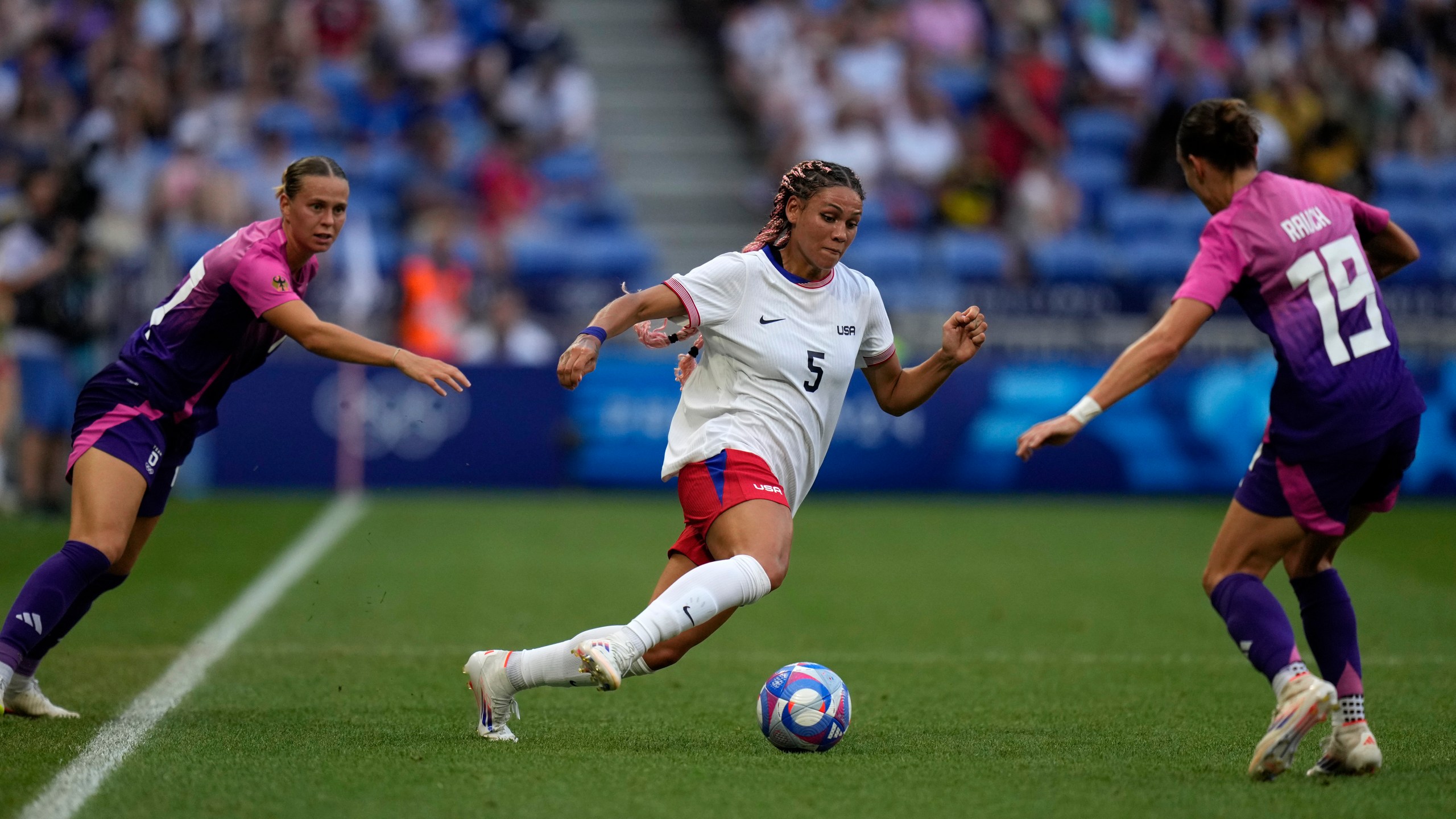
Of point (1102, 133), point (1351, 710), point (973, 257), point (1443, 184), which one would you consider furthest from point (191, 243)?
point (1443, 184)

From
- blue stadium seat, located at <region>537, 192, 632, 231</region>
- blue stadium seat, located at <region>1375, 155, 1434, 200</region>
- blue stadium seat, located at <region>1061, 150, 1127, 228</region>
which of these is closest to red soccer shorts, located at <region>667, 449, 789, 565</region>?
blue stadium seat, located at <region>537, 192, 632, 231</region>

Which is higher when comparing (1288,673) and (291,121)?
(291,121)

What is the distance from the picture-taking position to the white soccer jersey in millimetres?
5430

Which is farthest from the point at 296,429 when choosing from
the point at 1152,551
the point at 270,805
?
the point at 270,805

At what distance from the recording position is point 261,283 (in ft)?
18.1

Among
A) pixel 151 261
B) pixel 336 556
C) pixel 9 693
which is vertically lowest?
pixel 336 556

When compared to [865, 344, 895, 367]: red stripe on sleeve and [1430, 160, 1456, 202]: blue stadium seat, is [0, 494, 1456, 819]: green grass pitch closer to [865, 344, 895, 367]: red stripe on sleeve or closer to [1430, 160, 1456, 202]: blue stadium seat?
[865, 344, 895, 367]: red stripe on sleeve

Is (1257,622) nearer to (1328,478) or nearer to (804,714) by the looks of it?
(1328,478)

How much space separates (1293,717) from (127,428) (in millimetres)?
4065

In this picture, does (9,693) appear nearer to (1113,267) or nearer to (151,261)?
(151,261)

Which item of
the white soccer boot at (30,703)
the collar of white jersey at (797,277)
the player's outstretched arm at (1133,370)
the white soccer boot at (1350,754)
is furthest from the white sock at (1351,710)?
the white soccer boot at (30,703)

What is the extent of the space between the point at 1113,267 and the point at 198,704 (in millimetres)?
12260

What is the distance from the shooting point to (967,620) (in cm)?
860

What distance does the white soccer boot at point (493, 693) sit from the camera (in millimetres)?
5336
